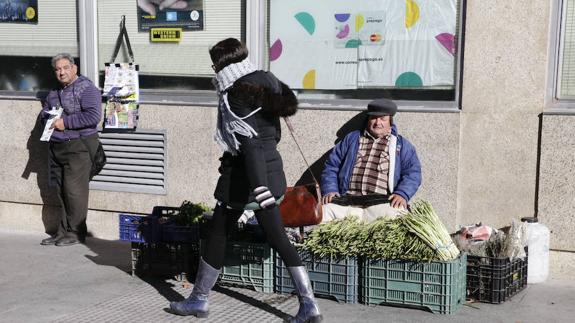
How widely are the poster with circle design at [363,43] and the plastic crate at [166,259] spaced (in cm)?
200

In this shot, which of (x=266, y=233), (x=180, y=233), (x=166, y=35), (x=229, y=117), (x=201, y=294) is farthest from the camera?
(x=166, y=35)

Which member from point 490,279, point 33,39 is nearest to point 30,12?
point 33,39

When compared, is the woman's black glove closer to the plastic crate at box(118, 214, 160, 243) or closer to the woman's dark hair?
the woman's dark hair

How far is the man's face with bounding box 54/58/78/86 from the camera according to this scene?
7.78 metres

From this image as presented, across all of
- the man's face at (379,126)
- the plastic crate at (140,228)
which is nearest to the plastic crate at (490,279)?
the man's face at (379,126)

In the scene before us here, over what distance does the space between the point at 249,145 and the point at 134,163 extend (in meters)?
3.39

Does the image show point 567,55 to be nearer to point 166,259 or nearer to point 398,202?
point 398,202

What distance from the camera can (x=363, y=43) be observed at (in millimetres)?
7281

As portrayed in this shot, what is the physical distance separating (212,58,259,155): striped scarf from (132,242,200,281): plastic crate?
1399 mm

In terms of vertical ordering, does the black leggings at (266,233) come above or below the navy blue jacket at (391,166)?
below

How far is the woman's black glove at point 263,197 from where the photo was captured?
5.05m

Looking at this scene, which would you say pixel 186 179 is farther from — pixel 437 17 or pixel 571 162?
pixel 571 162

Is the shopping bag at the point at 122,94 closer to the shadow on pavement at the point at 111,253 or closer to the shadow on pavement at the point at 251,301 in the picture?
the shadow on pavement at the point at 111,253

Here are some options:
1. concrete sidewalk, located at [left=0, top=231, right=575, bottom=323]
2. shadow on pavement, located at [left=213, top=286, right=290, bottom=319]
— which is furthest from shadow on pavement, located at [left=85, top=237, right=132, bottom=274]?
shadow on pavement, located at [left=213, top=286, right=290, bottom=319]
